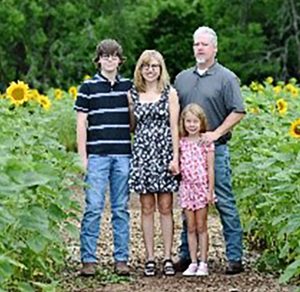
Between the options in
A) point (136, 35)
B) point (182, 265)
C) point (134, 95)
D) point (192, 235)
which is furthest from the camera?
point (136, 35)

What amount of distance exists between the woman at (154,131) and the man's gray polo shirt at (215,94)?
14cm

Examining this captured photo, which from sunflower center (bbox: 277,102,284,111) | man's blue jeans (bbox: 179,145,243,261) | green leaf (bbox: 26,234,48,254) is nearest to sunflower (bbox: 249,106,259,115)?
sunflower center (bbox: 277,102,284,111)

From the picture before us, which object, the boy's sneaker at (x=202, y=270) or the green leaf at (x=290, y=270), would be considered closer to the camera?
the green leaf at (x=290, y=270)

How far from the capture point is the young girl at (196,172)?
6.96m

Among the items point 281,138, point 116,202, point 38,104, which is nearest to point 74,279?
point 116,202

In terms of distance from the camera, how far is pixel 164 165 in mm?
7016

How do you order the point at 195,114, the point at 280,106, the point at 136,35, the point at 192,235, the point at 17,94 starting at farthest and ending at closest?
the point at 136,35 → the point at 280,106 → the point at 17,94 → the point at 192,235 → the point at 195,114

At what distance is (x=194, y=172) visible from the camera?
7031mm

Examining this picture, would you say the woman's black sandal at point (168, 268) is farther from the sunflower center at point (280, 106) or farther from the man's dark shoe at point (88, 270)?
the sunflower center at point (280, 106)

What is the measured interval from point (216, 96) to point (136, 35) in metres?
19.4

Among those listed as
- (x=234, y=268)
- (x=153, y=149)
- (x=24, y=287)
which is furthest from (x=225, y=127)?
(x=24, y=287)

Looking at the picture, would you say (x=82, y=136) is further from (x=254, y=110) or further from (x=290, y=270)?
(x=254, y=110)

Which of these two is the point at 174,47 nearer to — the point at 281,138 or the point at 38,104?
the point at 38,104

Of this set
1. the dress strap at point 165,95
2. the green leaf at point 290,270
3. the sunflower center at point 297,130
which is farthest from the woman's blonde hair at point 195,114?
the green leaf at point 290,270
